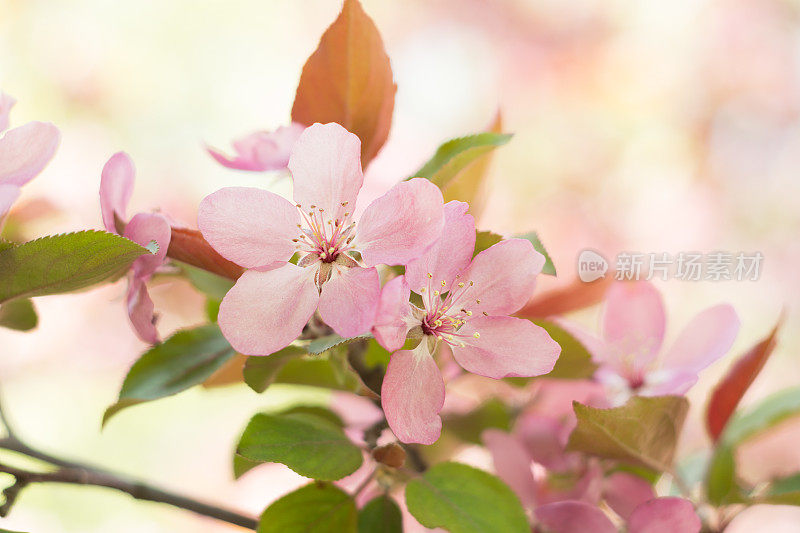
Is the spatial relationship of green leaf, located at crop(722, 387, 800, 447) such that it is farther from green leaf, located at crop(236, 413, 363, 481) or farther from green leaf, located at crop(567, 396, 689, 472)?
green leaf, located at crop(236, 413, 363, 481)

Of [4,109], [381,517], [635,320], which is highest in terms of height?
[4,109]

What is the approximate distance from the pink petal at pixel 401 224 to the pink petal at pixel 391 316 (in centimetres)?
2

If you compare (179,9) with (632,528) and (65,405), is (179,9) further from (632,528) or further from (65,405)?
(632,528)

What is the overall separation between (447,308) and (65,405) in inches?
67.7

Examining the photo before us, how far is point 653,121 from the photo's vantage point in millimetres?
2262

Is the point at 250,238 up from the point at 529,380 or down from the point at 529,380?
up

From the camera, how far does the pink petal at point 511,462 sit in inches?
19.7

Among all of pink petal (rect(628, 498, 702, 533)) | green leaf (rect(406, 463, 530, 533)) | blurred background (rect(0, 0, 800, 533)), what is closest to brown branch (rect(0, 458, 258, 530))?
green leaf (rect(406, 463, 530, 533))

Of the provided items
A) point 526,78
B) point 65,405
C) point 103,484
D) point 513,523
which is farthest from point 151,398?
point 526,78

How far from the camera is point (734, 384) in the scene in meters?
→ 0.50

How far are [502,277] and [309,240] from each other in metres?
0.10

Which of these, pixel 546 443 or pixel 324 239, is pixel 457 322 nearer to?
pixel 324 239

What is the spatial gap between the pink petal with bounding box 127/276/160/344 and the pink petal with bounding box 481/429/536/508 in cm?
23

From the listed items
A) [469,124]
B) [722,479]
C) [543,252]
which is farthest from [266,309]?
[469,124]
